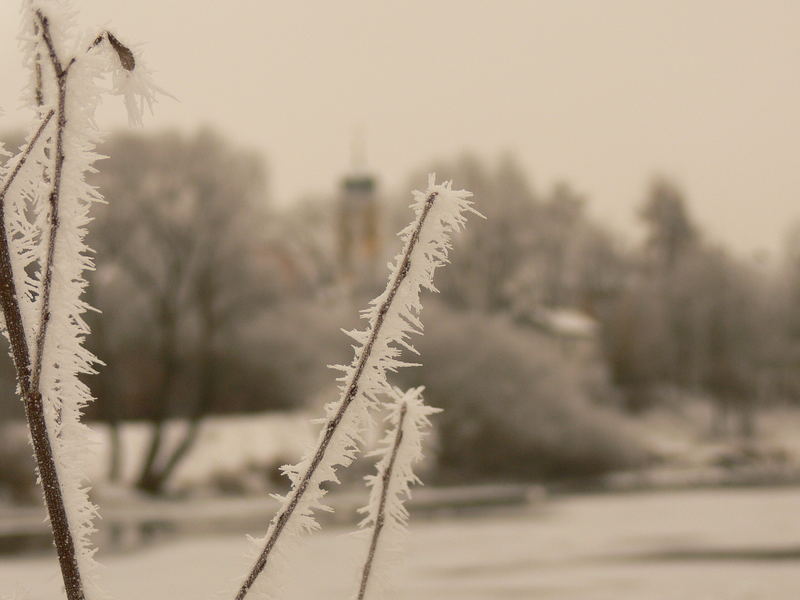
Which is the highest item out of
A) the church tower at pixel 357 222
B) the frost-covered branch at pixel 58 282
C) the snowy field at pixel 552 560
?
the church tower at pixel 357 222

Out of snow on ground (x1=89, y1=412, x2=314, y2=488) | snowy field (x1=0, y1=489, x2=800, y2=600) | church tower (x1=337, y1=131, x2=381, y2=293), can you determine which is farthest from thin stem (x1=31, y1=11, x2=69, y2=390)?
church tower (x1=337, y1=131, x2=381, y2=293)

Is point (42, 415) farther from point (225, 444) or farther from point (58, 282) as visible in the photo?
point (225, 444)

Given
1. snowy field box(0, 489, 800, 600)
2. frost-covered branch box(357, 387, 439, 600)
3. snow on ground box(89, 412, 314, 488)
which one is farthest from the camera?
snow on ground box(89, 412, 314, 488)

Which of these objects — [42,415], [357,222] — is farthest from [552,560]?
[357,222]

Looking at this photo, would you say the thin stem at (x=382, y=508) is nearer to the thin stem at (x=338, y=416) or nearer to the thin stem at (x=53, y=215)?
A: the thin stem at (x=338, y=416)

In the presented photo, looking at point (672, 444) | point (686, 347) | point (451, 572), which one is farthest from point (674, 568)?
point (686, 347)

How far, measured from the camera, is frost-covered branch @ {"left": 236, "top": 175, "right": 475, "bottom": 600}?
981 millimetres

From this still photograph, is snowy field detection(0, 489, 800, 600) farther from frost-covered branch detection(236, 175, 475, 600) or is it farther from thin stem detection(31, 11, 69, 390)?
thin stem detection(31, 11, 69, 390)

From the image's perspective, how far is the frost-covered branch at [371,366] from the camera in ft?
3.22

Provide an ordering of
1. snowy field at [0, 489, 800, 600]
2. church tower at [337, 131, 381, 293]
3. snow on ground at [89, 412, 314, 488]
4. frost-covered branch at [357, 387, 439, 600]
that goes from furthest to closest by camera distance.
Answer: church tower at [337, 131, 381, 293] < snow on ground at [89, 412, 314, 488] < snowy field at [0, 489, 800, 600] < frost-covered branch at [357, 387, 439, 600]

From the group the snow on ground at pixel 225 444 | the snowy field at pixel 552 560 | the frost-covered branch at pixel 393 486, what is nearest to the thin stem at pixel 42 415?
the frost-covered branch at pixel 393 486

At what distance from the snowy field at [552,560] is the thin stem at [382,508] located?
8.85m

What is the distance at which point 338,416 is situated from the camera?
3.22ft

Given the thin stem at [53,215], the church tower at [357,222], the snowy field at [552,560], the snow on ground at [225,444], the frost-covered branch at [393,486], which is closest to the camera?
the thin stem at [53,215]
